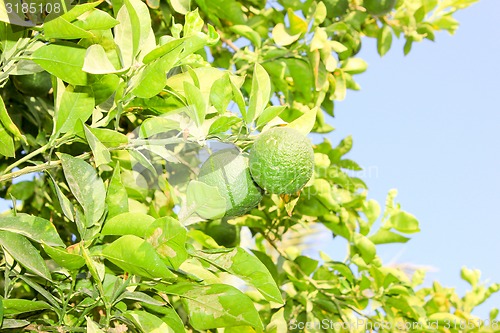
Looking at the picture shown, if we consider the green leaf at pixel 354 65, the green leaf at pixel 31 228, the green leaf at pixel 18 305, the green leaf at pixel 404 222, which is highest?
the green leaf at pixel 354 65

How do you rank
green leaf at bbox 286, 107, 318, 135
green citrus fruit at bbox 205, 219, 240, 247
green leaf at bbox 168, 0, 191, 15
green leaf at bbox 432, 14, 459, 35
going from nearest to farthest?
green leaf at bbox 286, 107, 318, 135, green leaf at bbox 168, 0, 191, 15, green citrus fruit at bbox 205, 219, 240, 247, green leaf at bbox 432, 14, 459, 35

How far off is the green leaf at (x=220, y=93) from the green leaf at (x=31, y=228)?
374 millimetres

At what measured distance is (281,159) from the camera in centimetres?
97

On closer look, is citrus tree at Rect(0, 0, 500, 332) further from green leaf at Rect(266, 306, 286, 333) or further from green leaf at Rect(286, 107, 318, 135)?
green leaf at Rect(266, 306, 286, 333)

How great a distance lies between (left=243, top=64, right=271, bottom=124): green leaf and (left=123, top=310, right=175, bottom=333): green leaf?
15.9 inches

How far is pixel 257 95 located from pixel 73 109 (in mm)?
342

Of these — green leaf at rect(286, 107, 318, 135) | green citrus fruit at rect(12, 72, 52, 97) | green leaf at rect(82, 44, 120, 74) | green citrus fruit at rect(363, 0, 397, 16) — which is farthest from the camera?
green citrus fruit at rect(363, 0, 397, 16)

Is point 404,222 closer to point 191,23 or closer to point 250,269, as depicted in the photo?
point 250,269

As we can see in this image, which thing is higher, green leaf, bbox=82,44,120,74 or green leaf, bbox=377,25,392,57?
green leaf, bbox=82,44,120,74

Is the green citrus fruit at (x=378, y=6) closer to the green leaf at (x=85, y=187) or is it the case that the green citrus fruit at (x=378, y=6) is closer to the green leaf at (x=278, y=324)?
the green leaf at (x=278, y=324)

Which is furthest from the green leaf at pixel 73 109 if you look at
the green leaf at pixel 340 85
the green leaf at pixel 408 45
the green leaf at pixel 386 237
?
the green leaf at pixel 408 45

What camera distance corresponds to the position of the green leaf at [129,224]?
952mm

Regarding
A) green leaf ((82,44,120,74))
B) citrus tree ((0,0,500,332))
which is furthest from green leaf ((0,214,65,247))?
green leaf ((82,44,120,74))

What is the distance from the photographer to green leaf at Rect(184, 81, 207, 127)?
936 mm
